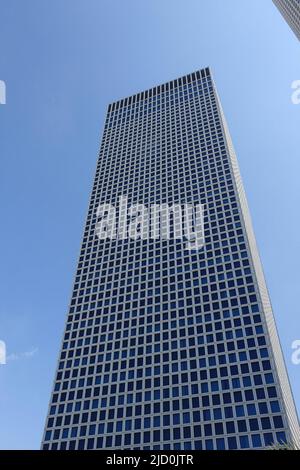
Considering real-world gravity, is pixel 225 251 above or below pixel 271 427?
above

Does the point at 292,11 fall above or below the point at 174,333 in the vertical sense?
above

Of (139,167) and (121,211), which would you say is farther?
(139,167)

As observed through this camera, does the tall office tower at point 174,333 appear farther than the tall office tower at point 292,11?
No

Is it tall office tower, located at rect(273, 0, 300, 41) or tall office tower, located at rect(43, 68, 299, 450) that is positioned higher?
tall office tower, located at rect(273, 0, 300, 41)

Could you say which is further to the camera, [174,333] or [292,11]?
[292,11]

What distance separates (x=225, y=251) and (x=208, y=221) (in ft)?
45.5

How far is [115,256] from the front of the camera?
13988 centimetres

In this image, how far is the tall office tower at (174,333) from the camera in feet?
313

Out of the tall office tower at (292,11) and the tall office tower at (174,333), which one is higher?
the tall office tower at (292,11)

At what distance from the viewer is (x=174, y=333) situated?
4483 inches

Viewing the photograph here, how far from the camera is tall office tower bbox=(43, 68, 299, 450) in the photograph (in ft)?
313

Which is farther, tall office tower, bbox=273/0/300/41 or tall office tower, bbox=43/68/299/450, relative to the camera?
tall office tower, bbox=273/0/300/41
